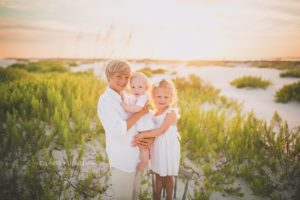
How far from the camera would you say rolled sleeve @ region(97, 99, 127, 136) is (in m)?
2.08

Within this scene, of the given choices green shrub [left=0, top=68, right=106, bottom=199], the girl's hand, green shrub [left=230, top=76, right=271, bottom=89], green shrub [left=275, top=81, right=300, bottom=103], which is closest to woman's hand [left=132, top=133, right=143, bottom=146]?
the girl's hand

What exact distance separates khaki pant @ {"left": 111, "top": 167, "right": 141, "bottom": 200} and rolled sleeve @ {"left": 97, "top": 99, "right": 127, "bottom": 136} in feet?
1.31

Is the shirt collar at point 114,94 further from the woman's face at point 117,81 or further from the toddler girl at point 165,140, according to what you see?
the toddler girl at point 165,140

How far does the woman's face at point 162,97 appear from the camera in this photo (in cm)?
253

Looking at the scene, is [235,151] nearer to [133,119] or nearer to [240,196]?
[240,196]

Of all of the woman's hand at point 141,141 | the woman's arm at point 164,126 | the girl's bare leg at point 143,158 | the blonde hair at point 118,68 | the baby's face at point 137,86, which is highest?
the blonde hair at point 118,68

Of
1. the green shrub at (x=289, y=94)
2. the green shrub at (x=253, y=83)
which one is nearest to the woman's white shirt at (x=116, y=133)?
the green shrub at (x=289, y=94)

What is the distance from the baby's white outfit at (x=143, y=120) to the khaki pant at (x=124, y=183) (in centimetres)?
40

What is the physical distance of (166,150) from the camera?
2537 millimetres

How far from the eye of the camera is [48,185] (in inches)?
114

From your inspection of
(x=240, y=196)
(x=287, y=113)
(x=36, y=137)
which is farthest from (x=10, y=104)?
(x=287, y=113)

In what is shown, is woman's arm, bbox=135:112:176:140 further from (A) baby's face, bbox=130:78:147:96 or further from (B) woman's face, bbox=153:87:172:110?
(A) baby's face, bbox=130:78:147:96

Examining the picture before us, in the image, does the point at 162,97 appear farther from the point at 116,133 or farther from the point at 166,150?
the point at 116,133

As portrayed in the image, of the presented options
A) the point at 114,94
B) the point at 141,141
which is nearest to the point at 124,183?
the point at 141,141
